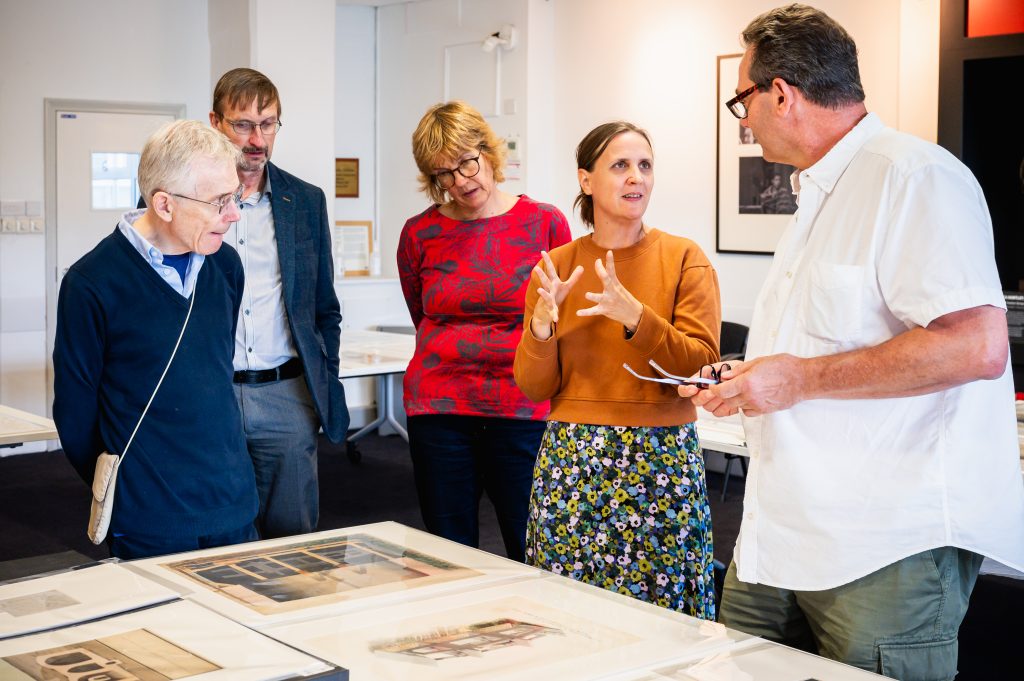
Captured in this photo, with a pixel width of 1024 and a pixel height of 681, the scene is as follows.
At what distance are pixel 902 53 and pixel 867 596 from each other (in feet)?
14.7

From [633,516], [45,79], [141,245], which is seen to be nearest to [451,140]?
[141,245]

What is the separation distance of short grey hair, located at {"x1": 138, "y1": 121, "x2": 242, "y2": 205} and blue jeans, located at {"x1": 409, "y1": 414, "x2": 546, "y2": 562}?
3.33 ft

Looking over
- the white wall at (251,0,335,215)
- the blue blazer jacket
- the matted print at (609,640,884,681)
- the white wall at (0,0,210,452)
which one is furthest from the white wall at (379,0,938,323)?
the matted print at (609,640,884,681)

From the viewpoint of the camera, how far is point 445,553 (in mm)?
2156

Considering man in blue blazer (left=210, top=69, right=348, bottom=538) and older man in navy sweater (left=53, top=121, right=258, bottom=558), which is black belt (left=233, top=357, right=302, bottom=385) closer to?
man in blue blazer (left=210, top=69, right=348, bottom=538)

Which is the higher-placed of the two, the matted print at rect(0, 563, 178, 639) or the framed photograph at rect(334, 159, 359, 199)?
the framed photograph at rect(334, 159, 359, 199)

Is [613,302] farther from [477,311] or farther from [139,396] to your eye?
[139,396]

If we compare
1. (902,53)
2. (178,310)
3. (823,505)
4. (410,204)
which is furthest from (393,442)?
(823,505)

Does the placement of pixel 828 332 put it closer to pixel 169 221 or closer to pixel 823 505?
pixel 823 505

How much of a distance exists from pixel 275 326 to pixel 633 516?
107 centimetres

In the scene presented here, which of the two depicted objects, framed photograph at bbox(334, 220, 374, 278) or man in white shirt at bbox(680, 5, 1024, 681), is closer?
man in white shirt at bbox(680, 5, 1024, 681)

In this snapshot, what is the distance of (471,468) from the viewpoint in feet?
10.00

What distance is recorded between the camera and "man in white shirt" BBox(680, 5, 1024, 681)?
1.67 meters

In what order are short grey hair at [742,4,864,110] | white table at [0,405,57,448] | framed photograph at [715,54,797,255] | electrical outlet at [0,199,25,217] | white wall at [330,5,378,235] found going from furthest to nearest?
white wall at [330,5,378,235], electrical outlet at [0,199,25,217], framed photograph at [715,54,797,255], white table at [0,405,57,448], short grey hair at [742,4,864,110]
